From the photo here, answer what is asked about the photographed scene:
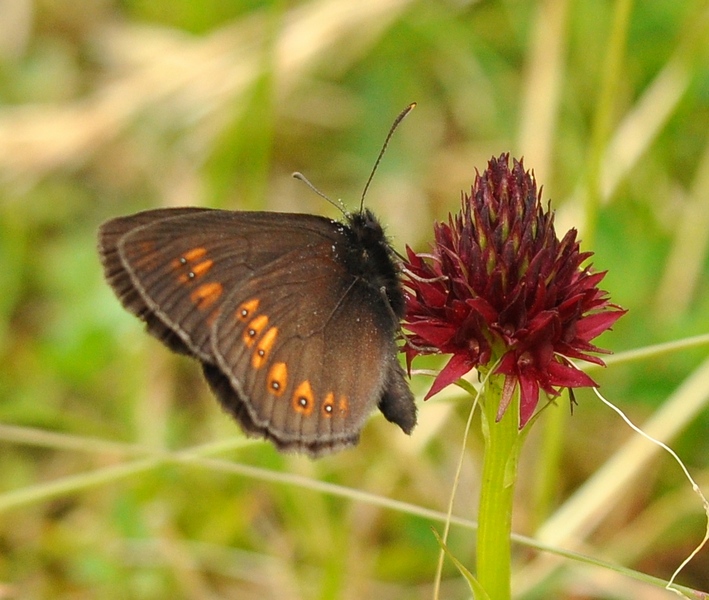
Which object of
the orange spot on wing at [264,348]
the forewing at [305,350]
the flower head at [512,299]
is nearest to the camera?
the flower head at [512,299]

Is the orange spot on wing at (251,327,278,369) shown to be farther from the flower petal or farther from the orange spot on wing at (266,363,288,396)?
the flower petal

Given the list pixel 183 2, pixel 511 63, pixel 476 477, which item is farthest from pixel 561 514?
pixel 183 2

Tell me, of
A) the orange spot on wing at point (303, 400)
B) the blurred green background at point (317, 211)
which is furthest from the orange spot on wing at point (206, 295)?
the blurred green background at point (317, 211)

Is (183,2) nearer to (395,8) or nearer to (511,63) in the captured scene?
(395,8)

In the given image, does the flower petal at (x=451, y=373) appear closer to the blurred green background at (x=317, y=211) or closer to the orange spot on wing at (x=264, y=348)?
the blurred green background at (x=317, y=211)

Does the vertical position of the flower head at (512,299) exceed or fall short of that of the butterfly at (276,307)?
it exceeds it

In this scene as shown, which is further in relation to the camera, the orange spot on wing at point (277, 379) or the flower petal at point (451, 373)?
the orange spot on wing at point (277, 379)

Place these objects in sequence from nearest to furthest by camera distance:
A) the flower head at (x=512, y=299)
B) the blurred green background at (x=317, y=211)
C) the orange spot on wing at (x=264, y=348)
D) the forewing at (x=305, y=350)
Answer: the flower head at (x=512, y=299)
the forewing at (x=305, y=350)
the orange spot on wing at (x=264, y=348)
the blurred green background at (x=317, y=211)
